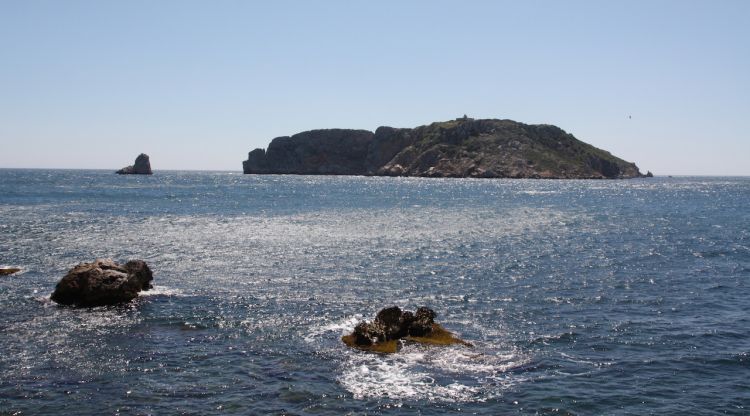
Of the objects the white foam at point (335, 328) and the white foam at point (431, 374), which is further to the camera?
the white foam at point (335, 328)

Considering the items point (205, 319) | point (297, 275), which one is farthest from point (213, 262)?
point (205, 319)

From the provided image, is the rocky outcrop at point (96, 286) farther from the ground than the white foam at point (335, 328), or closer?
farther from the ground

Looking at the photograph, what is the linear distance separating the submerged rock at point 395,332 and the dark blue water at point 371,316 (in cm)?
98

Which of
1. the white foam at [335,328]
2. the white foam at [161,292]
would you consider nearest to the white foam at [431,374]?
the white foam at [335,328]

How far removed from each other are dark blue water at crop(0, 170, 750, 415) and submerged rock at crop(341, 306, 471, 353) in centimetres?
98

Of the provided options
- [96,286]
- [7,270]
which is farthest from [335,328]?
[7,270]

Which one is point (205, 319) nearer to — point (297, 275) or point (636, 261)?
point (297, 275)

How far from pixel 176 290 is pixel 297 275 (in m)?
9.69

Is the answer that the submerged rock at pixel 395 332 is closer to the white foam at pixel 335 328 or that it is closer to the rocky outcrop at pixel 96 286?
the white foam at pixel 335 328

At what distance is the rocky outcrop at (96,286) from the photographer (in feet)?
116

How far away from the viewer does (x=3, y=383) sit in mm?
22172

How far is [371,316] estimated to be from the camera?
111 feet

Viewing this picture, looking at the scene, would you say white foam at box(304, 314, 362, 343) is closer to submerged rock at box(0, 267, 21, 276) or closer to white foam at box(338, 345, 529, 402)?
white foam at box(338, 345, 529, 402)

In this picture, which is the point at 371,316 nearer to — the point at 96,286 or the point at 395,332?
the point at 395,332
